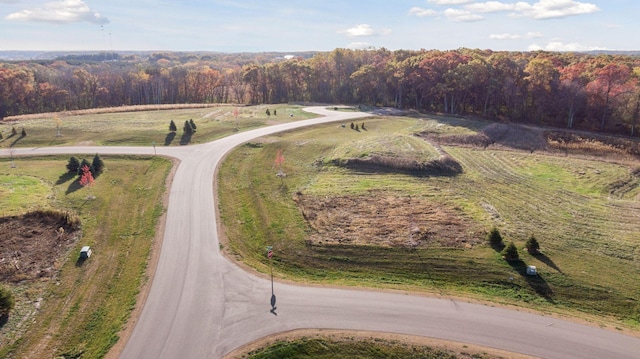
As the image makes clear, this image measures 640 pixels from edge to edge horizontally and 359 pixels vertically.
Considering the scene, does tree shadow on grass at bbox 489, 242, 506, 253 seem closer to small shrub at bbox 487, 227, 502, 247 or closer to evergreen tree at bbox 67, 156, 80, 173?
small shrub at bbox 487, 227, 502, 247

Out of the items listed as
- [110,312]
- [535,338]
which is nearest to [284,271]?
[110,312]

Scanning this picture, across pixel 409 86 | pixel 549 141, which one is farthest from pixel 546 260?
pixel 409 86

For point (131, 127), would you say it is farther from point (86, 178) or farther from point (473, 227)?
point (473, 227)

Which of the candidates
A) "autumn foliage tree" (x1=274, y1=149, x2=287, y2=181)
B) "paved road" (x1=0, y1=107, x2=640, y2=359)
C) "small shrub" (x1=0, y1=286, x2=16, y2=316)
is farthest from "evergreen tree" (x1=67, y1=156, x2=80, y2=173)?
"small shrub" (x1=0, y1=286, x2=16, y2=316)

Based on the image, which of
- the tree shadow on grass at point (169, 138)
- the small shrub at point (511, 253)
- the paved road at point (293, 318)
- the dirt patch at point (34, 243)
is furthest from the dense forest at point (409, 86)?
the dirt patch at point (34, 243)

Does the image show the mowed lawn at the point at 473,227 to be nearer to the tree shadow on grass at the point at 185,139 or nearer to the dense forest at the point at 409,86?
the tree shadow on grass at the point at 185,139

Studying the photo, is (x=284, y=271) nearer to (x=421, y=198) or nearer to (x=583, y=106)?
(x=421, y=198)
